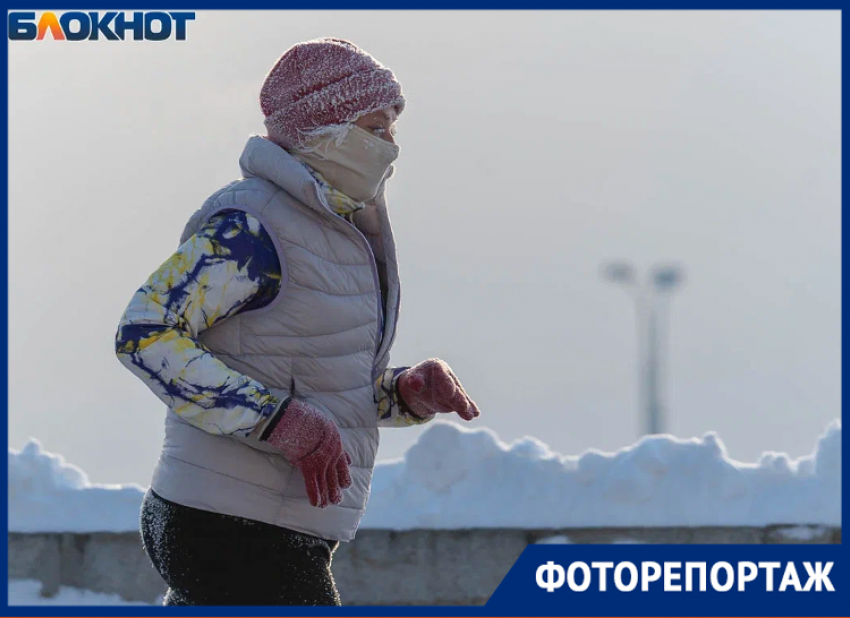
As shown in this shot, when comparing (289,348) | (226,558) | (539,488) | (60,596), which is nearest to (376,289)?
(289,348)

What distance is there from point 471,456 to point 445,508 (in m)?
0.46

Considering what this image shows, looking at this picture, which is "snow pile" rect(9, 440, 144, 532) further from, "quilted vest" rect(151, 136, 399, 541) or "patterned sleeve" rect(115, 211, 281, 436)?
"patterned sleeve" rect(115, 211, 281, 436)

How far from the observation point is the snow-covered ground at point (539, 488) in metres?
6.13

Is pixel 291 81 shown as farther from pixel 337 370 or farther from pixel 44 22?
pixel 44 22

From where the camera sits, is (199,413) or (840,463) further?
(840,463)

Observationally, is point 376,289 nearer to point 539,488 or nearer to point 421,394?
point 421,394

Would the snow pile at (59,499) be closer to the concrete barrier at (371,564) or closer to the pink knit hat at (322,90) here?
the concrete barrier at (371,564)


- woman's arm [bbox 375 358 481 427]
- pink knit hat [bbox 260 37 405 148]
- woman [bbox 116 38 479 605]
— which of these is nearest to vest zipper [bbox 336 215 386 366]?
woman [bbox 116 38 479 605]

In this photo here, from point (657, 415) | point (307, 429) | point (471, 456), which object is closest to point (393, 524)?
point (471, 456)

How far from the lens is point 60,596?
Result: 5.86m

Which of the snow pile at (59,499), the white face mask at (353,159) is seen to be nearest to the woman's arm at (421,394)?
the white face mask at (353,159)

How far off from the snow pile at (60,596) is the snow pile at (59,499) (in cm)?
22

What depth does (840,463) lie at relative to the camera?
6.88 meters

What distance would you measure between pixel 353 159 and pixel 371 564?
→ 110 inches
